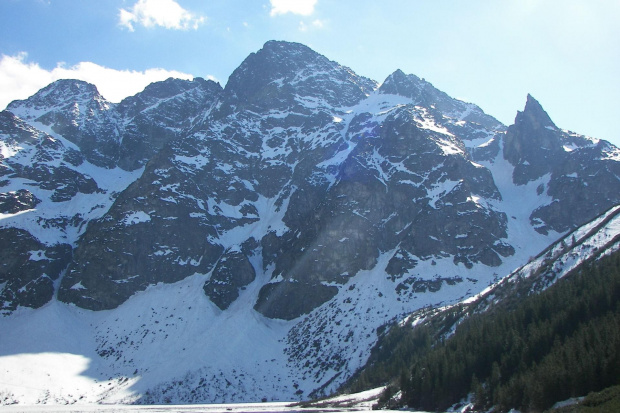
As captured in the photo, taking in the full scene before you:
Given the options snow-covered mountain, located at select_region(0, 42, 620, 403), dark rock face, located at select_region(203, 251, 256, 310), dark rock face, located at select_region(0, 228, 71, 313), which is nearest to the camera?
snow-covered mountain, located at select_region(0, 42, 620, 403)

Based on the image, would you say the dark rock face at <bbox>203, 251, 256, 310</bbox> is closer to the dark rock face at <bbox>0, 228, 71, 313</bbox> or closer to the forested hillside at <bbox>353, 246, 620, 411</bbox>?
the dark rock face at <bbox>0, 228, 71, 313</bbox>

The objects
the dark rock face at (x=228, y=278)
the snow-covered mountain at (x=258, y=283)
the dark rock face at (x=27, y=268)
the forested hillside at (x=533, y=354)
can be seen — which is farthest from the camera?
the dark rock face at (x=228, y=278)

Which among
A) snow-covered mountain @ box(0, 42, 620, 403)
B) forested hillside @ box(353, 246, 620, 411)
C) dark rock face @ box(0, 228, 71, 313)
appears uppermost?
dark rock face @ box(0, 228, 71, 313)

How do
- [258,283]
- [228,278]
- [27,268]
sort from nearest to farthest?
[228,278], [27,268], [258,283]

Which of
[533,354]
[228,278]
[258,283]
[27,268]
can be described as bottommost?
[533,354]

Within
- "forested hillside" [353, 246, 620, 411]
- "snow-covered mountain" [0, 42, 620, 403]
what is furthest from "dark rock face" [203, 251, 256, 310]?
"forested hillside" [353, 246, 620, 411]

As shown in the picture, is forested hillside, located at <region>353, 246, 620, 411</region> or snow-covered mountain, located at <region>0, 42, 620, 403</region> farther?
snow-covered mountain, located at <region>0, 42, 620, 403</region>

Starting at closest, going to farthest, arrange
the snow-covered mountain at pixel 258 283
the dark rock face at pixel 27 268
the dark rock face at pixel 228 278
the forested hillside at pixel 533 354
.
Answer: the forested hillside at pixel 533 354 → the snow-covered mountain at pixel 258 283 → the dark rock face at pixel 27 268 → the dark rock face at pixel 228 278

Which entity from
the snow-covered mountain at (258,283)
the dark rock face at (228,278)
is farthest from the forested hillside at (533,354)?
the dark rock face at (228,278)

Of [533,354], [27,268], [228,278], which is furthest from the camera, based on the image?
[27,268]

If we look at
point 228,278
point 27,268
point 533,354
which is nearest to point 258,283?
point 228,278

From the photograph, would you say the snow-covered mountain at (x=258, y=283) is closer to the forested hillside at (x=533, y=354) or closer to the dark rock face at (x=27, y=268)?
the dark rock face at (x=27, y=268)

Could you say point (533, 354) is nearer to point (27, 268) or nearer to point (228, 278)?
point (228, 278)

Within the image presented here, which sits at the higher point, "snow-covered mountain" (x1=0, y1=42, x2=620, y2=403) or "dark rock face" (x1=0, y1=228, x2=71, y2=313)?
"dark rock face" (x1=0, y1=228, x2=71, y2=313)
